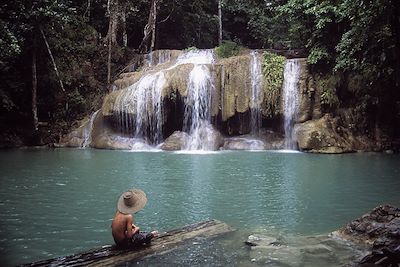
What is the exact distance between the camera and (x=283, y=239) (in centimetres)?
668

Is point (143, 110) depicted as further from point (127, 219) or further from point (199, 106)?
point (127, 219)

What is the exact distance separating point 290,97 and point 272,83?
108 cm

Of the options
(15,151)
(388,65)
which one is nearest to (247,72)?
(388,65)

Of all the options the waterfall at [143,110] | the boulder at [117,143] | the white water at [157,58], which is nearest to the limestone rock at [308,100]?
the waterfall at [143,110]

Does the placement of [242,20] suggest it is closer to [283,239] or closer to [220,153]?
[220,153]

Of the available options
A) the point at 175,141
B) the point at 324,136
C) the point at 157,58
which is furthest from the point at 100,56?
the point at 324,136

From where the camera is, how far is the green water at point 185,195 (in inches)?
271

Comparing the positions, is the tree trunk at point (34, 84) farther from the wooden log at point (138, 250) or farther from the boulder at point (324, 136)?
the wooden log at point (138, 250)

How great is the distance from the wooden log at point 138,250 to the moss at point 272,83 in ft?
43.4

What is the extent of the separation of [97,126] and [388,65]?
46.0ft

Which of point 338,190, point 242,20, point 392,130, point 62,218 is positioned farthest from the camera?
point 242,20

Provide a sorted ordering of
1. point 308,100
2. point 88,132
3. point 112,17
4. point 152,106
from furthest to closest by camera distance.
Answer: point 112,17 < point 88,132 < point 152,106 < point 308,100

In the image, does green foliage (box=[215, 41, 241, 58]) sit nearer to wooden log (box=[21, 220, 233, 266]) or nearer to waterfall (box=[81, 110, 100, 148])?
waterfall (box=[81, 110, 100, 148])

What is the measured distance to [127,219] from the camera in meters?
5.70
